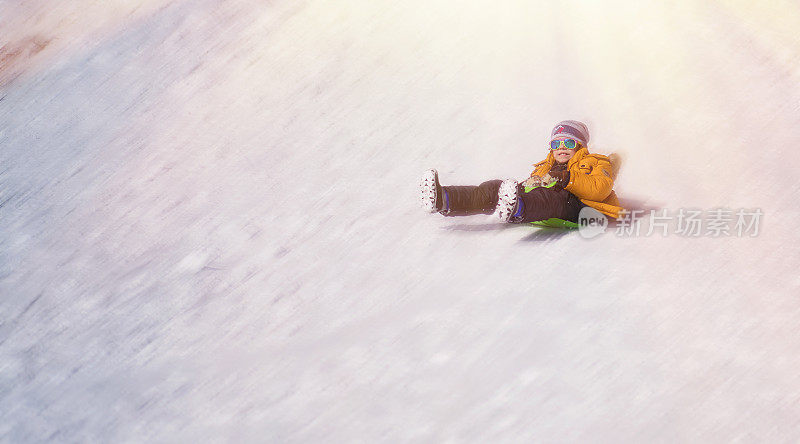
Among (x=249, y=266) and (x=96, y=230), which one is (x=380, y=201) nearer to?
(x=249, y=266)

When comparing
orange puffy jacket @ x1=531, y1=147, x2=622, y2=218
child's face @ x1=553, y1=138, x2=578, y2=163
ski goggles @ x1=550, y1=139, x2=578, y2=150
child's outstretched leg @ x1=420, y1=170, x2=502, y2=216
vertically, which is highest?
child's outstretched leg @ x1=420, y1=170, x2=502, y2=216

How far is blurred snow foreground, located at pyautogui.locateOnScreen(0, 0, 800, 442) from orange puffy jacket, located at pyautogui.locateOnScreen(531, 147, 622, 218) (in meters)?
0.15

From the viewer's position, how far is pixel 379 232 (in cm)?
391

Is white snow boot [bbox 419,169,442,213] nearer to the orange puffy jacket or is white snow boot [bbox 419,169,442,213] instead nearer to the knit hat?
the orange puffy jacket

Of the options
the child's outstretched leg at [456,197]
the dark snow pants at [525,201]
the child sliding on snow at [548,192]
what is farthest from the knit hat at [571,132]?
the child's outstretched leg at [456,197]

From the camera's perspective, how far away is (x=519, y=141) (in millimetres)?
4578

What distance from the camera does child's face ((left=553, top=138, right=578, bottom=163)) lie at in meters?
3.76

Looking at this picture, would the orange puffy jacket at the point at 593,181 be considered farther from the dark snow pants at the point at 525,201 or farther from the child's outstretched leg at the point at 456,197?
the child's outstretched leg at the point at 456,197

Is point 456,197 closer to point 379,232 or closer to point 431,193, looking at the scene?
point 431,193

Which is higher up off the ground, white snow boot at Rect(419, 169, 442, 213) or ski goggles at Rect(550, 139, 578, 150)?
white snow boot at Rect(419, 169, 442, 213)

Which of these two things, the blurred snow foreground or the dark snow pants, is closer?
the blurred snow foreground

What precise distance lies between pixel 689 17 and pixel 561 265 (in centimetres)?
306

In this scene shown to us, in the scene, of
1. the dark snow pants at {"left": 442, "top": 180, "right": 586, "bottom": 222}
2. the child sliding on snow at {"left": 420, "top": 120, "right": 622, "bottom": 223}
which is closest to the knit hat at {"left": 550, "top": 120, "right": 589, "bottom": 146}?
the child sliding on snow at {"left": 420, "top": 120, "right": 622, "bottom": 223}

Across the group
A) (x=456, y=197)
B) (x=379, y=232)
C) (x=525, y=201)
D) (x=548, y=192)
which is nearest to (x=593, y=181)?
(x=548, y=192)
